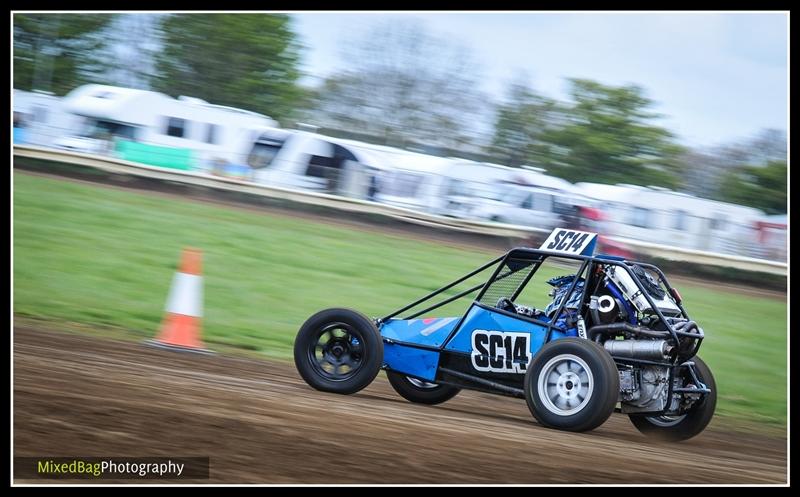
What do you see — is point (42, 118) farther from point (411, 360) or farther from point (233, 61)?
point (411, 360)

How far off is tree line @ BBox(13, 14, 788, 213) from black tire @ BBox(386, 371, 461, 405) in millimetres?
7708

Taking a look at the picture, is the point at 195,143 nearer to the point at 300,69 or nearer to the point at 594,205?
the point at 300,69

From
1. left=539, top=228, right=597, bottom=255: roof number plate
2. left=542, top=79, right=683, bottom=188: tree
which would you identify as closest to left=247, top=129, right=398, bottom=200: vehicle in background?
left=542, top=79, right=683, bottom=188: tree

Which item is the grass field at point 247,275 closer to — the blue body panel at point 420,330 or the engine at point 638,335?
the blue body panel at point 420,330

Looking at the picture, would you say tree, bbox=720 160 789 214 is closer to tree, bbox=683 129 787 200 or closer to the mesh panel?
tree, bbox=683 129 787 200

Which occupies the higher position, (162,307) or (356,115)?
(356,115)

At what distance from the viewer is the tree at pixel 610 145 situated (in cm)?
1586

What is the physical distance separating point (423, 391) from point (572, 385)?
167 cm

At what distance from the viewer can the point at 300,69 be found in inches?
643

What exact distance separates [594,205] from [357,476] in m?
11.0

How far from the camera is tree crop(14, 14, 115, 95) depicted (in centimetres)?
1349
